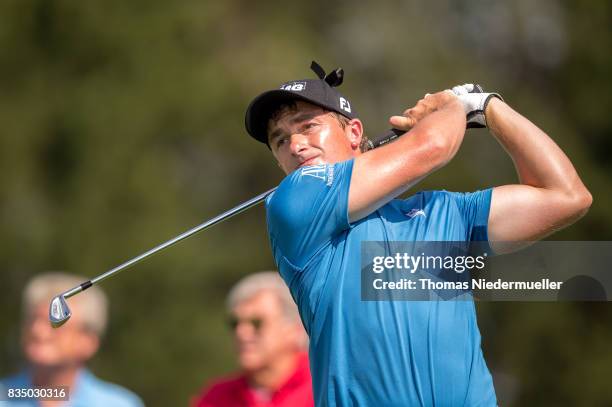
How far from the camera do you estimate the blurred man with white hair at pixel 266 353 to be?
594 cm

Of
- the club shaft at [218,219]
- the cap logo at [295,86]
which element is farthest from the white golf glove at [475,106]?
the cap logo at [295,86]

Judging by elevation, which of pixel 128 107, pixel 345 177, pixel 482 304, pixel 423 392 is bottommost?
pixel 423 392

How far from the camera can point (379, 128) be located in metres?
13.5

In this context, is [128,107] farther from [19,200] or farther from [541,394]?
[541,394]

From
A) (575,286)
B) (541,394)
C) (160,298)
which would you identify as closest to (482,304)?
(541,394)

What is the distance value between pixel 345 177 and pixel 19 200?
9.82 meters

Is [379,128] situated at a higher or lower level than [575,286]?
higher

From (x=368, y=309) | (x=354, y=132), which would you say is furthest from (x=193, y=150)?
(x=368, y=309)

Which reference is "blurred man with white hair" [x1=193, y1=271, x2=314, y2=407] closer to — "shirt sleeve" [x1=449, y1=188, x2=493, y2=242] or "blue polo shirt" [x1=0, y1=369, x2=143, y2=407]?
"blue polo shirt" [x1=0, y1=369, x2=143, y2=407]

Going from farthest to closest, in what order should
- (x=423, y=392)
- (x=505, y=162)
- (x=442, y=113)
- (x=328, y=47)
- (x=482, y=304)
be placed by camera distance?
(x=328, y=47) → (x=505, y=162) → (x=482, y=304) → (x=442, y=113) → (x=423, y=392)

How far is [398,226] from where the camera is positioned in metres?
3.81

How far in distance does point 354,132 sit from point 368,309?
3.32ft

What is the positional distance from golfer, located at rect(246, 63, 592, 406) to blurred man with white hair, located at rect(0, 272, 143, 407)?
2108mm

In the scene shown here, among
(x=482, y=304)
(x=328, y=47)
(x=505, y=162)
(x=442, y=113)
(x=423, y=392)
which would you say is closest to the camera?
(x=423, y=392)
